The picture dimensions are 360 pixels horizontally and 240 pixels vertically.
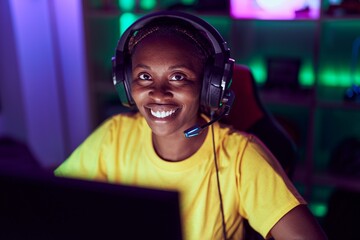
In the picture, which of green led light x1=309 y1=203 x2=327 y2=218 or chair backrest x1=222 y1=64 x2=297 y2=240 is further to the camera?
green led light x1=309 y1=203 x2=327 y2=218

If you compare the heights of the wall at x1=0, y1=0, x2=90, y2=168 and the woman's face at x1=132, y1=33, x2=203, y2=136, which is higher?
the woman's face at x1=132, y1=33, x2=203, y2=136

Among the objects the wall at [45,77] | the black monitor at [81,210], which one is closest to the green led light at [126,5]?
the wall at [45,77]

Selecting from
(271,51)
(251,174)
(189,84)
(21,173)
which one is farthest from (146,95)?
(271,51)

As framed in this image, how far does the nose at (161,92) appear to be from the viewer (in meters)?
1.06

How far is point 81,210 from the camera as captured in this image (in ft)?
1.71

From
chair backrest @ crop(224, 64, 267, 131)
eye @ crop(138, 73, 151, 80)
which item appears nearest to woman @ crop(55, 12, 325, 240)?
eye @ crop(138, 73, 151, 80)

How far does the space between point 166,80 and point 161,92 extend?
0.10 feet

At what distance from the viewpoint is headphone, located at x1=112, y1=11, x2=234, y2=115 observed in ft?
3.31

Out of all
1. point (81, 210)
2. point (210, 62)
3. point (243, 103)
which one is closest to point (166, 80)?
point (210, 62)

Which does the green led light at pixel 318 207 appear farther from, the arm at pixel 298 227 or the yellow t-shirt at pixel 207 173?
the arm at pixel 298 227

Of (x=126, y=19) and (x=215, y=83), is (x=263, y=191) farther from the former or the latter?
(x=126, y=19)

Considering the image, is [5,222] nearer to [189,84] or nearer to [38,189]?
[38,189]

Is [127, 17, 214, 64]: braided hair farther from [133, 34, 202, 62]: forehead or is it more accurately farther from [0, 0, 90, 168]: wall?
[0, 0, 90, 168]: wall

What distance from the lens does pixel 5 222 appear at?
580 mm
